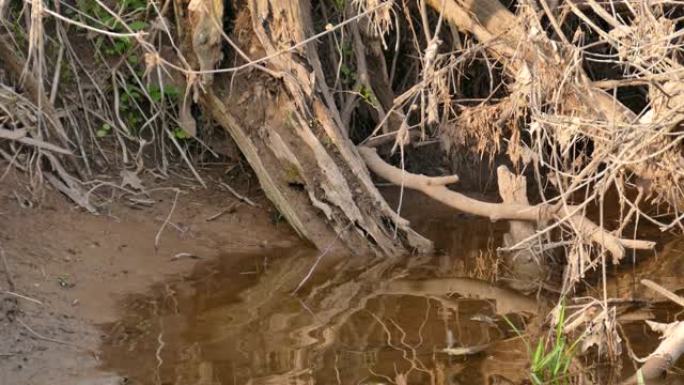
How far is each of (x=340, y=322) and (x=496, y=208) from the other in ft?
3.99

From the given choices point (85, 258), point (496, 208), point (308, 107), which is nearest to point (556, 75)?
point (496, 208)

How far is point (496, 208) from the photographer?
565 cm

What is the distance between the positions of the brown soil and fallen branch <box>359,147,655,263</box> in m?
0.66

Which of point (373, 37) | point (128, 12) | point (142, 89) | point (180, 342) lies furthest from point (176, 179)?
point (180, 342)

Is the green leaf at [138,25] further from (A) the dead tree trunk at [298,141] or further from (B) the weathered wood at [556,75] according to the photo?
(B) the weathered wood at [556,75]

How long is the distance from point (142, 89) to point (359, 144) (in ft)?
4.35

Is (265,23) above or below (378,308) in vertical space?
above

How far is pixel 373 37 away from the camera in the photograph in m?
6.50

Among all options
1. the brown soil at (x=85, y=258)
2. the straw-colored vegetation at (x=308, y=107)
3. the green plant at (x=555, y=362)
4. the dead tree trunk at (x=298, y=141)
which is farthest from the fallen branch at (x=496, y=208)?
the brown soil at (x=85, y=258)

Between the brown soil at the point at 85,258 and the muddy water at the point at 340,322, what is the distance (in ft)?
0.42

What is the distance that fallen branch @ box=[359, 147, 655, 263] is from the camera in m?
5.00

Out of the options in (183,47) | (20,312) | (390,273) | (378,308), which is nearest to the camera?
(20,312)

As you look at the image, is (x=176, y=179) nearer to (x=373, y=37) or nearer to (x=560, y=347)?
(x=373, y=37)

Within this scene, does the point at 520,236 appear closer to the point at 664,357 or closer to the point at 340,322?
the point at 340,322
